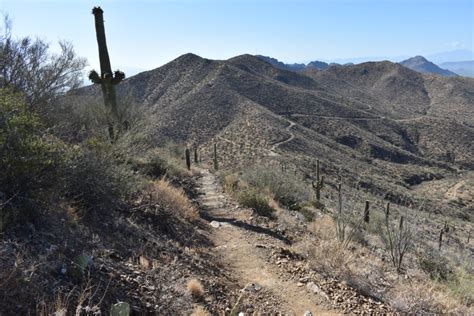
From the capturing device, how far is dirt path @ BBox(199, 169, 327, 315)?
543cm

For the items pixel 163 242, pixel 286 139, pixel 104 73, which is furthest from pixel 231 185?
pixel 286 139

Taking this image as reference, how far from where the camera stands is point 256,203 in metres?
11.4

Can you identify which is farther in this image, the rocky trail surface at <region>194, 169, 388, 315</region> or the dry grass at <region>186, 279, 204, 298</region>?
the rocky trail surface at <region>194, 169, 388, 315</region>

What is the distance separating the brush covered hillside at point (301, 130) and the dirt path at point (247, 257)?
19.0 meters

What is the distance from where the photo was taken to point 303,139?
44.9m

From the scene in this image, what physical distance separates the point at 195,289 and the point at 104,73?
32.4 feet

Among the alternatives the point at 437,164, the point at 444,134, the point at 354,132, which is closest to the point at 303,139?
the point at 354,132

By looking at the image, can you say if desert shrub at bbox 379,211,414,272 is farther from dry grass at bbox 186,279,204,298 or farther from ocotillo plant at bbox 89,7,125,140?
ocotillo plant at bbox 89,7,125,140

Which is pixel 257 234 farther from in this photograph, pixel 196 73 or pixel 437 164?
pixel 196 73

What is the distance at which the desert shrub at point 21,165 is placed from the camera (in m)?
4.55

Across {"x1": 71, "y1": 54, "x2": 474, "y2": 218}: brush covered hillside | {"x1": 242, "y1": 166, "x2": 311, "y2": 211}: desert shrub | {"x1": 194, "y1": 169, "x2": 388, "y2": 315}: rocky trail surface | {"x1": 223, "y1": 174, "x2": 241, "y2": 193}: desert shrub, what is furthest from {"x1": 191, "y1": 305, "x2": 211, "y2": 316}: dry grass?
{"x1": 71, "y1": 54, "x2": 474, "y2": 218}: brush covered hillside

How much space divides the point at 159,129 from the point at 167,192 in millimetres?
35123

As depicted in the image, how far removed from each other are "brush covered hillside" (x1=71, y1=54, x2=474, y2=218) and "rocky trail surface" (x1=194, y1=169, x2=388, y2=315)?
67.7 ft

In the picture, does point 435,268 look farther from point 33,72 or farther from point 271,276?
point 33,72
